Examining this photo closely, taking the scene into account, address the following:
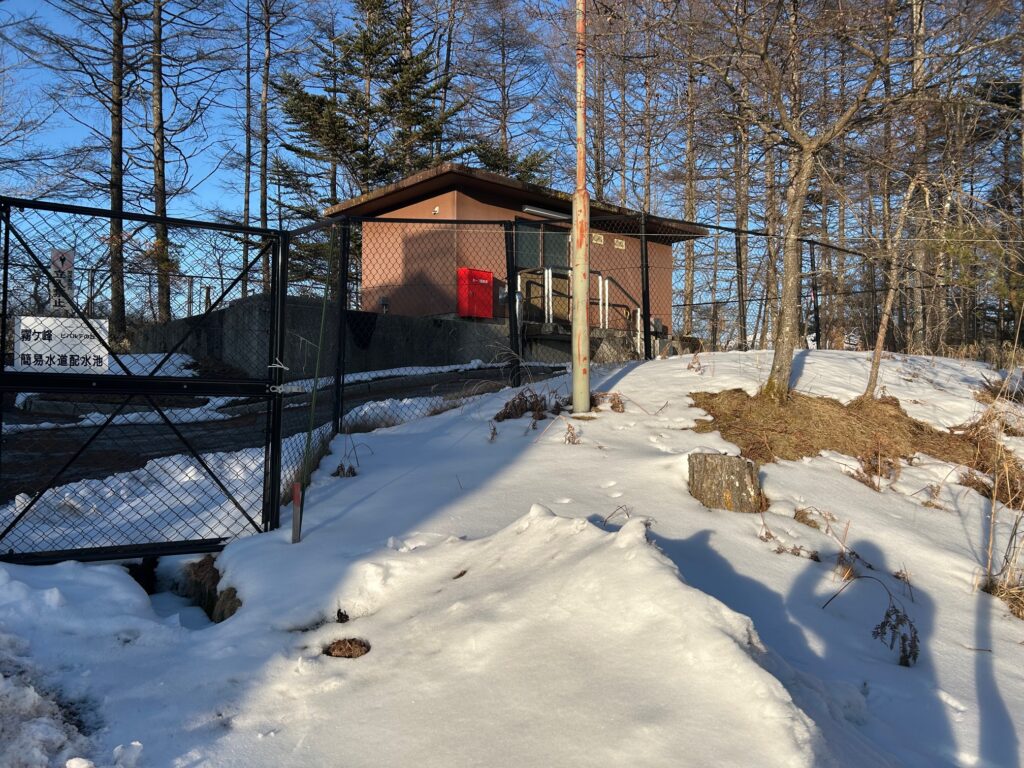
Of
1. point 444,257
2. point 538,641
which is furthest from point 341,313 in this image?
point 444,257

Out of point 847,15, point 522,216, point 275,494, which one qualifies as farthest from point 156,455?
point 522,216

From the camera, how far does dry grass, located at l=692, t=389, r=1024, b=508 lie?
211 inches

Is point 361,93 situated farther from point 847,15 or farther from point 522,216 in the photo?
point 847,15

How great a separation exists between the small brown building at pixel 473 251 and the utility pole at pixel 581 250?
6772 millimetres

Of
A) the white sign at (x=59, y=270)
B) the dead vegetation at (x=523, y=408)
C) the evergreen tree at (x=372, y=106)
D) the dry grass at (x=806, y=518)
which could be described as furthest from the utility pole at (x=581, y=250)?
the evergreen tree at (x=372, y=106)

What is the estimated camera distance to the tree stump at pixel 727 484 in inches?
166

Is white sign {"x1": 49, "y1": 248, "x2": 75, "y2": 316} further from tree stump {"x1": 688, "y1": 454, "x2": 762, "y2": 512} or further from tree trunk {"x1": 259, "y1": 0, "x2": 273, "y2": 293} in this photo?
tree trunk {"x1": 259, "y1": 0, "x2": 273, "y2": 293}

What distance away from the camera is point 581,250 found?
6152 mm

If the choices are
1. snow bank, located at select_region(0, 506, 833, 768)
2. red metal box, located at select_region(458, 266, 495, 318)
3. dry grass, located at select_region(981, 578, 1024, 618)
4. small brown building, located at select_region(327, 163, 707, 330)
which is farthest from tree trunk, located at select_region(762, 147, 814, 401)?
red metal box, located at select_region(458, 266, 495, 318)

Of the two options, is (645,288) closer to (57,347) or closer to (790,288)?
(790,288)

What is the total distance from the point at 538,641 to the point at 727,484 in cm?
221

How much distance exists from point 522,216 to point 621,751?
14.0 m

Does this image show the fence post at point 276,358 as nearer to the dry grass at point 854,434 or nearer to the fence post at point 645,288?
the dry grass at point 854,434

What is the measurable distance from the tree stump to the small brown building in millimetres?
9021
